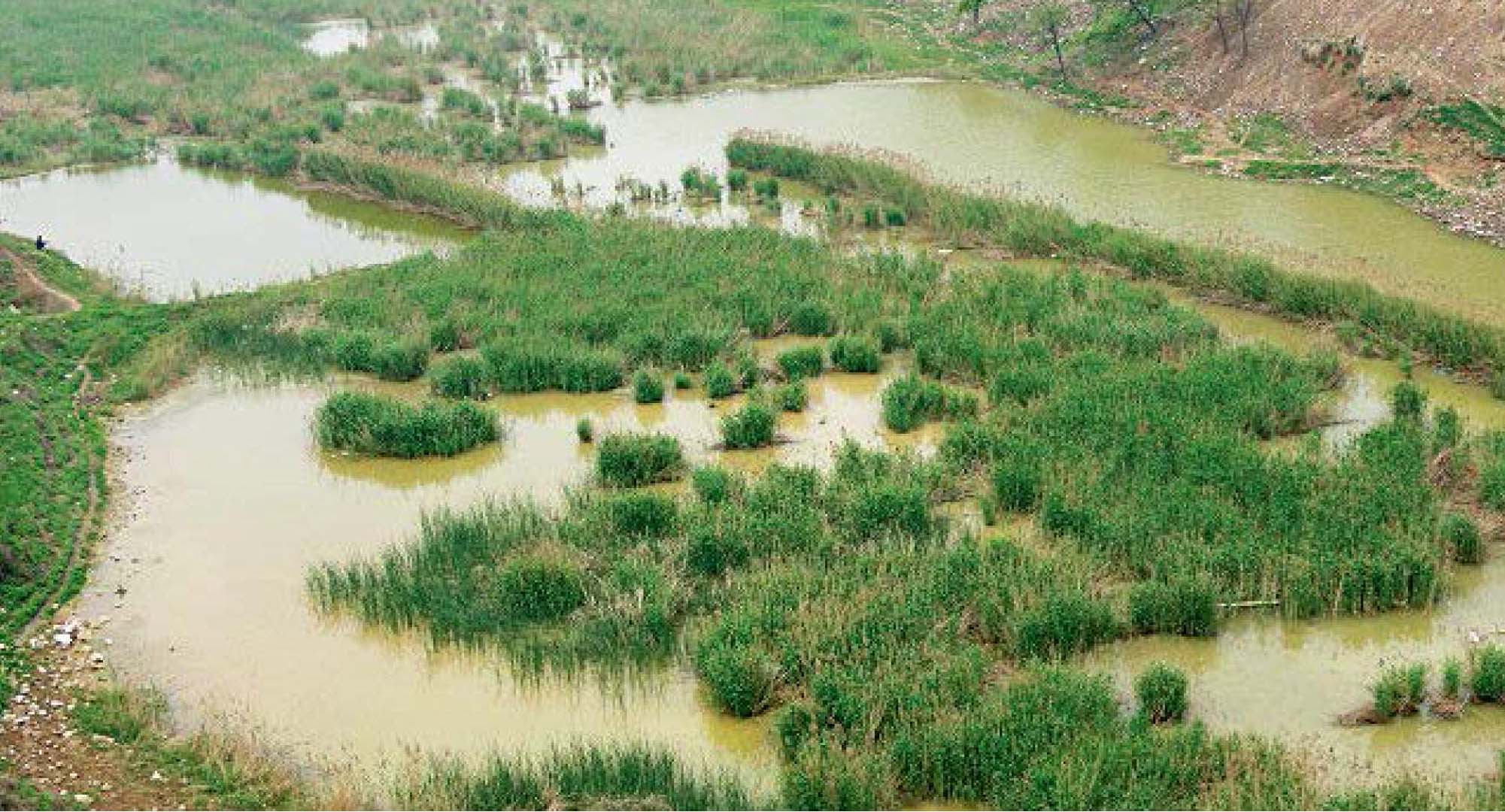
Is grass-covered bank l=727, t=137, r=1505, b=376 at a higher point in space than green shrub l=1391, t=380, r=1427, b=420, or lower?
higher

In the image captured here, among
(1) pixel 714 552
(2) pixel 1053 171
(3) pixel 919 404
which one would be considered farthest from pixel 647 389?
(2) pixel 1053 171

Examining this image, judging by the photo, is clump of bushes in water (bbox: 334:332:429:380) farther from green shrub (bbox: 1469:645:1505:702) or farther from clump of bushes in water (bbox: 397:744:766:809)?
green shrub (bbox: 1469:645:1505:702)

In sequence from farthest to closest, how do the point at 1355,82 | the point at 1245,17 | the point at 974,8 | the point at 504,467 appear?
the point at 974,8
the point at 1245,17
the point at 1355,82
the point at 504,467

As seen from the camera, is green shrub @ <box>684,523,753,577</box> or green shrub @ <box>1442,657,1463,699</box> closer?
green shrub @ <box>1442,657,1463,699</box>

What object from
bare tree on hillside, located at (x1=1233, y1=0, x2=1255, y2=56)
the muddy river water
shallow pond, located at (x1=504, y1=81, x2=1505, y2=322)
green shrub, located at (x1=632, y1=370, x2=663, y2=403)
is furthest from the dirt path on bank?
bare tree on hillside, located at (x1=1233, y1=0, x2=1255, y2=56)

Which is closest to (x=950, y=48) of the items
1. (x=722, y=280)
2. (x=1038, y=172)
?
(x=1038, y=172)

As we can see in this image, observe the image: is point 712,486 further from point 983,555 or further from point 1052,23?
point 1052,23

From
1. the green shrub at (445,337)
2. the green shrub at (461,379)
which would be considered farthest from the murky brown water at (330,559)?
the green shrub at (445,337)
